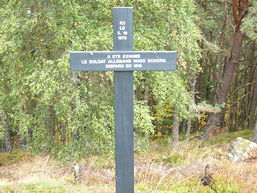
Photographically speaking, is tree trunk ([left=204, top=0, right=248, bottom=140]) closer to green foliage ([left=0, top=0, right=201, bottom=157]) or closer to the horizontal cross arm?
green foliage ([left=0, top=0, right=201, bottom=157])

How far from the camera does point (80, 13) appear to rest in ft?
26.5

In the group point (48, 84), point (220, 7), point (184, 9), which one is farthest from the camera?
point (220, 7)

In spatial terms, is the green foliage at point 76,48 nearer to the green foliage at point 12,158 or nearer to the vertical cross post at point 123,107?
the vertical cross post at point 123,107

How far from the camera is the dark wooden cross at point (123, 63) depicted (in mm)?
4414

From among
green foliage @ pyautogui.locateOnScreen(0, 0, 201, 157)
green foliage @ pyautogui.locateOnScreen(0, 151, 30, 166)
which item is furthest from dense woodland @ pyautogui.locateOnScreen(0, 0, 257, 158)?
green foliage @ pyautogui.locateOnScreen(0, 151, 30, 166)

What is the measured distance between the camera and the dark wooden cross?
4414 millimetres

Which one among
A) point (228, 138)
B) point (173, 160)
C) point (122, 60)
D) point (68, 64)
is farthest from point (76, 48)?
point (228, 138)

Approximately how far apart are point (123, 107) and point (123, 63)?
63cm

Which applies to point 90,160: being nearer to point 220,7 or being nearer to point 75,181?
point 75,181

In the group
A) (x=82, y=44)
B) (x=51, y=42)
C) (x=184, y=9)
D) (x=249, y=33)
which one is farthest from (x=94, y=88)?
(x=249, y=33)

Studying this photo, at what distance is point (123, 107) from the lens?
15.0 feet

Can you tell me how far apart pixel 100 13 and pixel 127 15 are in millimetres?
3908

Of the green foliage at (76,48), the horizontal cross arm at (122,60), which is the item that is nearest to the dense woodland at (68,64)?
the green foliage at (76,48)

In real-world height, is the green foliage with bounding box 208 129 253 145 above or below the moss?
below
